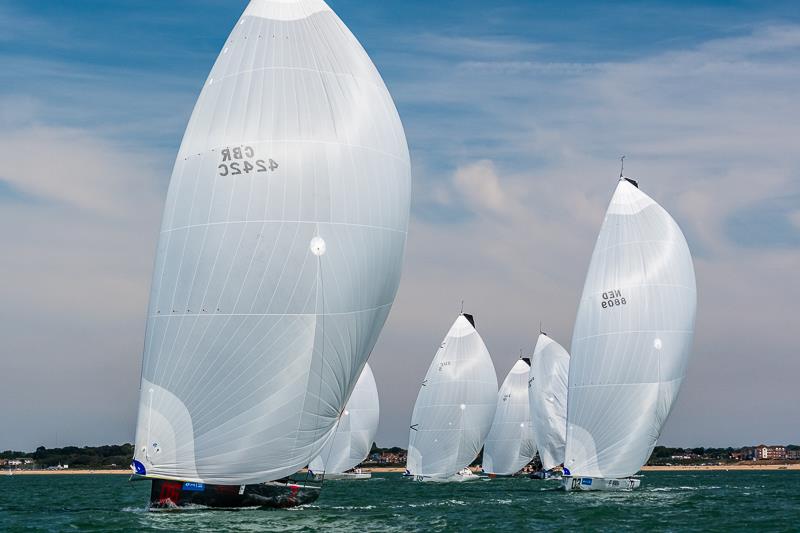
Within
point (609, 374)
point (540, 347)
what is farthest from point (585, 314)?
point (540, 347)

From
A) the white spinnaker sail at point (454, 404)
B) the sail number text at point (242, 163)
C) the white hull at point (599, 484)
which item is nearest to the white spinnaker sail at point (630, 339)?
the white hull at point (599, 484)

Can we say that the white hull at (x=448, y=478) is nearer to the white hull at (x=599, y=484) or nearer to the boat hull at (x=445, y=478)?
the boat hull at (x=445, y=478)

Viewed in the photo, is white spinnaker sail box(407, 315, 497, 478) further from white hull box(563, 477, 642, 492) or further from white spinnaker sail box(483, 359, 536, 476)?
white hull box(563, 477, 642, 492)

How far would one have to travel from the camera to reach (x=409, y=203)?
102 feet

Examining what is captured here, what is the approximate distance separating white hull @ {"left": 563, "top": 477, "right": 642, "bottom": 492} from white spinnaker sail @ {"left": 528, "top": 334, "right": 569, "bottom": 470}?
2566 cm

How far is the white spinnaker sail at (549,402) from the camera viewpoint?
74.6 m

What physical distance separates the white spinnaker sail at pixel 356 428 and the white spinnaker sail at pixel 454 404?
38.0ft

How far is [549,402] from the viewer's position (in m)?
74.7

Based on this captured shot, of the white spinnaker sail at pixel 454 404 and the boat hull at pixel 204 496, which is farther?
the white spinnaker sail at pixel 454 404

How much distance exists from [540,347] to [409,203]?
4644 centimetres

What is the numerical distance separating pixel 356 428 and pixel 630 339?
3701cm

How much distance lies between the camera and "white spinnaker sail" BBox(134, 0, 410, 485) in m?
28.4

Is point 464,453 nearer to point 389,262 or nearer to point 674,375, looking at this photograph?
point 674,375

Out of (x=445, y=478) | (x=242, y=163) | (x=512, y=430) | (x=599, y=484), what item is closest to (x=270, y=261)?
(x=242, y=163)
